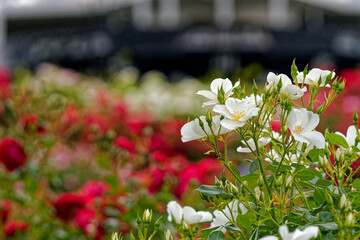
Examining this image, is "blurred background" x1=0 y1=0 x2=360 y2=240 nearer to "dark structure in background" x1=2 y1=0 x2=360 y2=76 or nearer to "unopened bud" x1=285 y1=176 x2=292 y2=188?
"dark structure in background" x1=2 y1=0 x2=360 y2=76

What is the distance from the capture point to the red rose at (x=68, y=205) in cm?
147

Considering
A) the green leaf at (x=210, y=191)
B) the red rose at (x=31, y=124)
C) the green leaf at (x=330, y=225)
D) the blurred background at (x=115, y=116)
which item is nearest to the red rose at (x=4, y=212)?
the blurred background at (x=115, y=116)

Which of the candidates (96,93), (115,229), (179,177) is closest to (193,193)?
(179,177)

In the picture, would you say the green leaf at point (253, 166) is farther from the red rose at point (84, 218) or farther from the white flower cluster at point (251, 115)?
the red rose at point (84, 218)

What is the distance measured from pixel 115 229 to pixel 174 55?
977 cm

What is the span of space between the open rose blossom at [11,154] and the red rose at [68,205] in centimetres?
20

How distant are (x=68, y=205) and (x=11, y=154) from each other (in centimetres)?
26

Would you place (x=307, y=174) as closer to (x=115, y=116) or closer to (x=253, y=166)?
(x=253, y=166)

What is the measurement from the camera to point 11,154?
1.61m

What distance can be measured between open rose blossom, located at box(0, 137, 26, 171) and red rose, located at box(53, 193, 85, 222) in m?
0.20

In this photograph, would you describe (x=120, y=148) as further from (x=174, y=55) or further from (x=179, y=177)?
(x=174, y=55)

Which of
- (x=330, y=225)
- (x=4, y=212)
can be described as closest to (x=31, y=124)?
(x=4, y=212)

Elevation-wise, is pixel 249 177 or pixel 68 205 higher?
pixel 249 177

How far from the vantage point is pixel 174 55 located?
11.2 m
